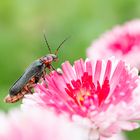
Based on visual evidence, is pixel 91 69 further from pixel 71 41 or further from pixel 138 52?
pixel 71 41

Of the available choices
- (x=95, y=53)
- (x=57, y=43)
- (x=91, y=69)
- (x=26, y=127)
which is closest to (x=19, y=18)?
(x=57, y=43)

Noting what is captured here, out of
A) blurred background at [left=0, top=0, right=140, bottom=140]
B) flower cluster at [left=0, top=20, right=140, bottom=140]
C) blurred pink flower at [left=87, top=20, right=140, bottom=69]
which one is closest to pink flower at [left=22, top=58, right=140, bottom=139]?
flower cluster at [left=0, top=20, right=140, bottom=140]

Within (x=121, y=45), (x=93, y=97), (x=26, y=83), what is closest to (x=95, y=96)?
(x=93, y=97)

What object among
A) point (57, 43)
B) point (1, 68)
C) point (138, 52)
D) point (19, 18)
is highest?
point (19, 18)

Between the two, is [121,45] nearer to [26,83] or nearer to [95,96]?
[26,83]

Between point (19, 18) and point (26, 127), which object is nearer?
point (26, 127)

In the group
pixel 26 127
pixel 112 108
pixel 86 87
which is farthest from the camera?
pixel 86 87

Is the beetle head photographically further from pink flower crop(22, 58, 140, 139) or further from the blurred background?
the blurred background
